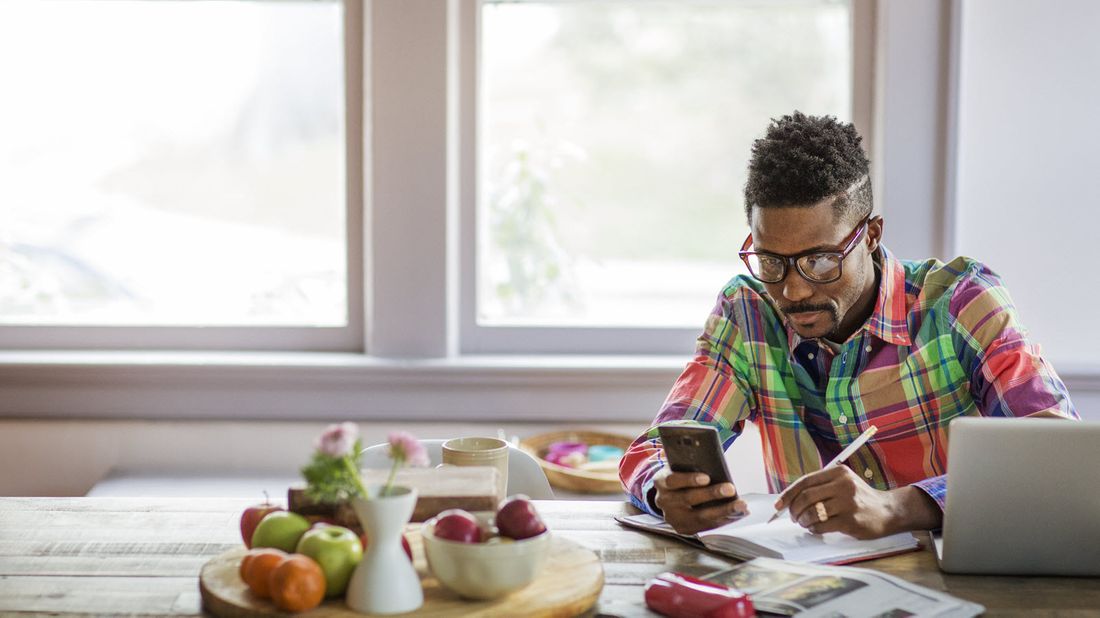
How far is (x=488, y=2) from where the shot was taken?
2918 mm

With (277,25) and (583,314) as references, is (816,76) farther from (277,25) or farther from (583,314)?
(277,25)

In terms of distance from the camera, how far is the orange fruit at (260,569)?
1244mm

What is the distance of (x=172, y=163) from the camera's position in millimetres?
2994

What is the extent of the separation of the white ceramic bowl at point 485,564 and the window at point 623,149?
1.72 metres

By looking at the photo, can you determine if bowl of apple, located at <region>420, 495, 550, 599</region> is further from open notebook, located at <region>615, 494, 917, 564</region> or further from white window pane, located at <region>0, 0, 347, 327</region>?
white window pane, located at <region>0, 0, 347, 327</region>

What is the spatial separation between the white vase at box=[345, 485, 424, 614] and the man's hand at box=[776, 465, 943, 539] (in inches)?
21.7

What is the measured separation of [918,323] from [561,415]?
117 centimetres

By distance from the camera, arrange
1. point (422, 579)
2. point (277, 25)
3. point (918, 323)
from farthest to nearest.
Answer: point (277, 25) → point (918, 323) → point (422, 579)

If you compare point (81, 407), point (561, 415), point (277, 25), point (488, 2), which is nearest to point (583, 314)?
point (561, 415)

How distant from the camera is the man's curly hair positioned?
→ 69.9 inches

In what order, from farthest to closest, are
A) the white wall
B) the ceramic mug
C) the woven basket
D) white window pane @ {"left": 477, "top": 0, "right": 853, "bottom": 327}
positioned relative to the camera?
white window pane @ {"left": 477, "top": 0, "right": 853, "bottom": 327} < the white wall < the woven basket < the ceramic mug

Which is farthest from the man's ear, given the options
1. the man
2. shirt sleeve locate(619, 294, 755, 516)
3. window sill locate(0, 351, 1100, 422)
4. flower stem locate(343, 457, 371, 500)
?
flower stem locate(343, 457, 371, 500)

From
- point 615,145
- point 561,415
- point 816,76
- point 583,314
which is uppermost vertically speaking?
point 816,76

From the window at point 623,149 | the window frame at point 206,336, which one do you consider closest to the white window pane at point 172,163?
the window frame at point 206,336
